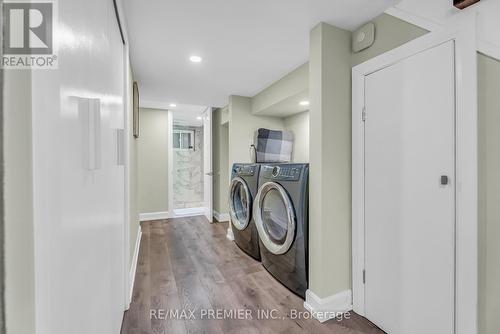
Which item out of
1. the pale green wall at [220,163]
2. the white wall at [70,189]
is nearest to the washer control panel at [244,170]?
the pale green wall at [220,163]

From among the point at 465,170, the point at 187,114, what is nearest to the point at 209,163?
the point at 187,114

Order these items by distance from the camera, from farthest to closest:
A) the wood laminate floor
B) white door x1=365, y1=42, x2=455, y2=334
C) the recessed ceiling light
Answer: the recessed ceiling light → the wood laminate floor → white door x1=365, y1=42, x2=455, y2=334

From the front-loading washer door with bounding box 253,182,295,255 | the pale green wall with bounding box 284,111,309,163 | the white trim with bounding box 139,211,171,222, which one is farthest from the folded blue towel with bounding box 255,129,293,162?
the white trim with bounding box 139,211,171,222

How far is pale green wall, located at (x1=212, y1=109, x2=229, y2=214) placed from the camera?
13.8 ft

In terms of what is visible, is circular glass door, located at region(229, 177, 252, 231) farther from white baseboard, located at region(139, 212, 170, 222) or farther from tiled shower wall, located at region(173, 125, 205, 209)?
tiled shower wall, located at region(173, 125, 205, 209)

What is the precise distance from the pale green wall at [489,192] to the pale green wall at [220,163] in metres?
3.46

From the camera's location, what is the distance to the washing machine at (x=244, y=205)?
2469 millimetres

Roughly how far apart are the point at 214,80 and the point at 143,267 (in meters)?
2.23

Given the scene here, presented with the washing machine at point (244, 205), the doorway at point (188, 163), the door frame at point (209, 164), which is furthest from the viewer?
the doorway at point (188, 163)

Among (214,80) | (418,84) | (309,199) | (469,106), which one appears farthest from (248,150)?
(469,106)

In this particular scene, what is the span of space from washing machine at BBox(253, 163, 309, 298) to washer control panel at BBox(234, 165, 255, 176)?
219mm

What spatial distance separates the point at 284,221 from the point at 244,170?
3.05 ft

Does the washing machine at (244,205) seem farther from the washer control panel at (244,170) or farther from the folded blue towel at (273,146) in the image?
the folded blue towel at (273,146)

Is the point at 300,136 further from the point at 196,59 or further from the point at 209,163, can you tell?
the point at 196,59
